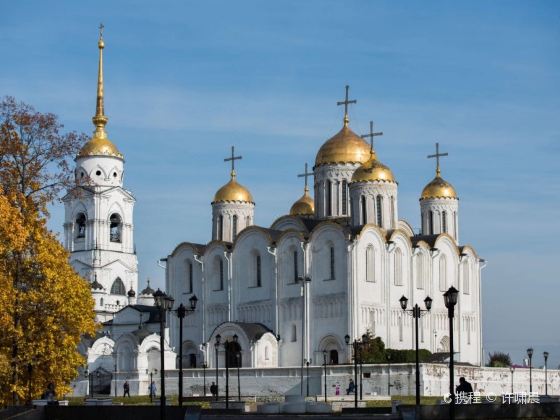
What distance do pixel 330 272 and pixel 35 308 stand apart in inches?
1297

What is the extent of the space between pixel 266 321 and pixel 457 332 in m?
12.1

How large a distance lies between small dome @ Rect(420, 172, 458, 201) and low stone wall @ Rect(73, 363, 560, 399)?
1318 centimetres

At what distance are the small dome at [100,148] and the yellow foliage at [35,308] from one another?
53.0 meters

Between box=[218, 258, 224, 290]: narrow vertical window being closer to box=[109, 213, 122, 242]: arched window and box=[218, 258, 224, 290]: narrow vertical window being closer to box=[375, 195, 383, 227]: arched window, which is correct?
box=[375, 195, 383, 227]: arched window

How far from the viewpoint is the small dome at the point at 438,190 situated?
245 ft

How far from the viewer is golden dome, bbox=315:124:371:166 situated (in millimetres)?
70750

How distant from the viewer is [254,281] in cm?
7000

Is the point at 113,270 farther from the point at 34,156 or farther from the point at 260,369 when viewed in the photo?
the point at 34,156

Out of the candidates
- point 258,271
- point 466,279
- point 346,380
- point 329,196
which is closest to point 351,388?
point 346,380

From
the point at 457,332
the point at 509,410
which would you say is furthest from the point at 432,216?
the point at 509,410

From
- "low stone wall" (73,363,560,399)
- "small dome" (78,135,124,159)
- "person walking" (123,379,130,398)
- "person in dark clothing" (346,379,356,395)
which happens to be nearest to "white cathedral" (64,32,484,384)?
"low stone wall" (73,363,560,399)

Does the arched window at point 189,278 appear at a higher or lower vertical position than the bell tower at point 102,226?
lower

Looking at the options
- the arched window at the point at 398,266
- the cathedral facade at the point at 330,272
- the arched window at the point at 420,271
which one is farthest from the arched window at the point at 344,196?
the arched window at the point at 420,271

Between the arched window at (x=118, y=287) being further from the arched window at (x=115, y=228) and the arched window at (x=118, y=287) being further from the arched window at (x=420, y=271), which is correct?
the arched window at (x=420, y=271)
